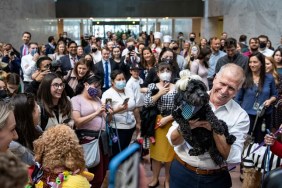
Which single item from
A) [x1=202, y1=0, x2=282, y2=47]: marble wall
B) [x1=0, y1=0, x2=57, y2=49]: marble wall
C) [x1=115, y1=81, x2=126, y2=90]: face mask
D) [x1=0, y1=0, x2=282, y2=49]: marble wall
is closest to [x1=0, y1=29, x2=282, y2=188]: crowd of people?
[x1=115, y1=81, x2=126, y2=90]: face mask

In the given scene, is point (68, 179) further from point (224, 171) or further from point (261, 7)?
point (261, 7)

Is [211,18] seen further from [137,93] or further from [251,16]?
[137,93]

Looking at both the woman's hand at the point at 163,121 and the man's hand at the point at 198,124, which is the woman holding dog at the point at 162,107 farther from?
the man's hand at the point at 198,124

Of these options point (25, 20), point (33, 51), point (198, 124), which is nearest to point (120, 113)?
point (198, 124)

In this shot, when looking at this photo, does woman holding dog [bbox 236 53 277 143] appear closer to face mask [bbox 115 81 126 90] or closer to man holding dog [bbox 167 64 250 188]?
face mask [bbox 115 81 126 90]

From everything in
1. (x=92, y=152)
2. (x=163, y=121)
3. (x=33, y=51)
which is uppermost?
(x=33, y=51)

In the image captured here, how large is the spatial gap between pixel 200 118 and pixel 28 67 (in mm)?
6190

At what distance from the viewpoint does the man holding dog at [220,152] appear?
8.17ft

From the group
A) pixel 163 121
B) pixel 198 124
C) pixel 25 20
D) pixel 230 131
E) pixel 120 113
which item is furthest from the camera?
pixel 25 20

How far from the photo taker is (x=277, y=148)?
333 centimetres

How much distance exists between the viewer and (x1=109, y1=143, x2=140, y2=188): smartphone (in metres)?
1.13

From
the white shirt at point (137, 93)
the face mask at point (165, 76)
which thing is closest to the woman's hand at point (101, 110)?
the face mask at point (165, 76)

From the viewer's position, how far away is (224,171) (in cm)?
268

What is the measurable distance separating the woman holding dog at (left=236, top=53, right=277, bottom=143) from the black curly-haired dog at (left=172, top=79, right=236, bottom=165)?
2828mm
